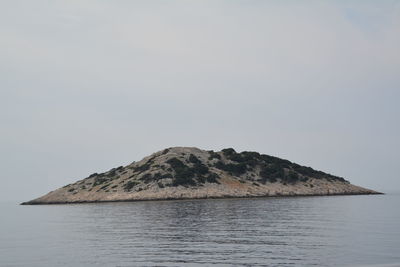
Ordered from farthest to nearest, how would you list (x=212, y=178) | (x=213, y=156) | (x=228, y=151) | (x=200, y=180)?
1. (x=228, y=151)
2. (x=213, y=156)
3. (x=212, y=178)
4. (x=200, y=180)

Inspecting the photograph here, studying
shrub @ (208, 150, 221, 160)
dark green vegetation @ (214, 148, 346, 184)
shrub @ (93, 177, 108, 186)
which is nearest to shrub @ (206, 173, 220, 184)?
dark green vegetation @ (214, 148, 346, 184)

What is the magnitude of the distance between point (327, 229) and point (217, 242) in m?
16.2

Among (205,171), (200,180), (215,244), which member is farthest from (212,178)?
(215,244)

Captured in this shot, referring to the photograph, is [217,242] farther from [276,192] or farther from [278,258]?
[276,192]

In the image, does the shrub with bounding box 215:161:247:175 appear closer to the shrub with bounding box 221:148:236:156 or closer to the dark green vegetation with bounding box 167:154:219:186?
the dark green vegetation with bounding box 167:154:219:186

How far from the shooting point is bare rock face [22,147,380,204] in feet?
469

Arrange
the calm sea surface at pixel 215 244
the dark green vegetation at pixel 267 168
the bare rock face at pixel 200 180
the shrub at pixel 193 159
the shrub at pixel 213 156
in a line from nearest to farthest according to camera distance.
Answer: the calm sea surface at pixel 215 244 < the bare rock face at pixel 200 180 < the dark green vegetation at pixel 267 168 < the shrub at pixel 193 159 < the shrub at pixel 213 156

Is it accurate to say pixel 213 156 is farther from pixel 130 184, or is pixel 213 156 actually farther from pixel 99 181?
pixel 99 181

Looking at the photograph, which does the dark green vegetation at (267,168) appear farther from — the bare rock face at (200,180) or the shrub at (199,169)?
the shrub at (199,169)

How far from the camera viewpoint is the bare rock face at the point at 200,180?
143000 millimetres

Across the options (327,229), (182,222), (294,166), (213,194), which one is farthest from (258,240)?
(294,166)

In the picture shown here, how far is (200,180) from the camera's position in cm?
14762

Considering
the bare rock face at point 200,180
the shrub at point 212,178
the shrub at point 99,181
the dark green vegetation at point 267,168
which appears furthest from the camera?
the dark green vegetation at point 267,168

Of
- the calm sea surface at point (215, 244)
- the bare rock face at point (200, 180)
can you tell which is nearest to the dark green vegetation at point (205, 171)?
the bare rock face at point (200, 180)
